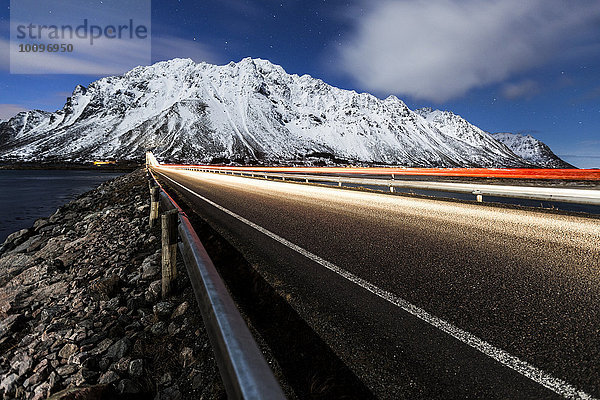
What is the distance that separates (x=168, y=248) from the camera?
3.18m

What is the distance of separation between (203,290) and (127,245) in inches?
216

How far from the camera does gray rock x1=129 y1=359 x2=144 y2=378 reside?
2.29m

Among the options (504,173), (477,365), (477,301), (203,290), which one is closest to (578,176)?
(504,173)

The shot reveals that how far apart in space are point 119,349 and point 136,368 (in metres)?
0.49

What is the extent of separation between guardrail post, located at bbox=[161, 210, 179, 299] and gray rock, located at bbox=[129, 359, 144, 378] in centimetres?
96

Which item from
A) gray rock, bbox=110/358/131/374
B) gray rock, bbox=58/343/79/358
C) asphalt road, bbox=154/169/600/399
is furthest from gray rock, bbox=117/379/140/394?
asphalt road, bbox=154/169/600/399

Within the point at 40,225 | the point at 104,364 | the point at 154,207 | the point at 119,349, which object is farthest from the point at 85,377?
the point at 40,225

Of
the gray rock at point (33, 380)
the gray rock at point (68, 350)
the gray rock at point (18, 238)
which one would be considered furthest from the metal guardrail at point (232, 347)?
the gray rock at point (18, 238)

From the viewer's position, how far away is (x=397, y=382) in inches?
67.2

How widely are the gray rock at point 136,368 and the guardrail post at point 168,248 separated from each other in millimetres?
958

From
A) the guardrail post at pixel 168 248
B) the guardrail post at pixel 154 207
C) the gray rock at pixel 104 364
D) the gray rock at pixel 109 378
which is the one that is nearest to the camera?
the gray rock at pixel 109 378

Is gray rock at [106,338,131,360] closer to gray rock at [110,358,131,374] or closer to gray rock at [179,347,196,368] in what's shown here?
gray rock at [110,358,131,374]

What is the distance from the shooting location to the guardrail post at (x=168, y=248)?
3.19 meters

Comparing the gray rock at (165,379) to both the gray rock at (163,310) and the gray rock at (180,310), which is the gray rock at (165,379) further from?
→ the gray rock at (163,310)
